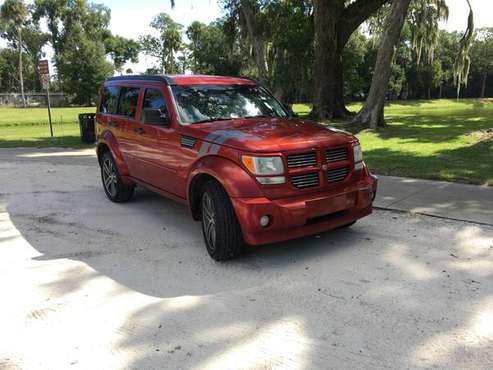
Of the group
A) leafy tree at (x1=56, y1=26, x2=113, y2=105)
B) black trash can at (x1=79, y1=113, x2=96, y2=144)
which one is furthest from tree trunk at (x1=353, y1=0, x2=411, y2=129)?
leafy tree at (x1=56, y1=26, x2=113, y2=105)

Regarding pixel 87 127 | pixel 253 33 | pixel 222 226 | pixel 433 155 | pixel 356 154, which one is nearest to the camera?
pixel 222 226

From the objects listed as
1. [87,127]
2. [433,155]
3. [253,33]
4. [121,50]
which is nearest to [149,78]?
[433,155]

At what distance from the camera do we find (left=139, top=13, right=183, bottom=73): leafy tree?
80312mm

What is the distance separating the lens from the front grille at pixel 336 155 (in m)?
4.69

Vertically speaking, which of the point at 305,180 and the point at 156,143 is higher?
the point at 156,143

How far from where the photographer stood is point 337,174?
4.77 meters

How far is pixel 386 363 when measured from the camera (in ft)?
9.59

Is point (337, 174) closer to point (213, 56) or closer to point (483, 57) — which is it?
point (213, 56)

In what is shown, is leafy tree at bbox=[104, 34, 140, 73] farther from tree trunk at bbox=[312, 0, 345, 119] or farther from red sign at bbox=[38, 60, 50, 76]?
red sign at bbox=[38, 60, 50, 76]

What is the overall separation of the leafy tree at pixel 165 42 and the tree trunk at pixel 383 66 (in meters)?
68.5

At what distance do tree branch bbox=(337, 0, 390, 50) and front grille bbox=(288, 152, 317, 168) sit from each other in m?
18.4

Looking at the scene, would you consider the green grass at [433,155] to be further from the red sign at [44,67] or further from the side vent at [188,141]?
the red sign at [44,67]

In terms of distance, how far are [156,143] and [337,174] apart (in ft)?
7.74

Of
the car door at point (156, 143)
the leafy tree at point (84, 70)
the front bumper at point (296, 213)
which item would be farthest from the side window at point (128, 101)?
the leafy tree at point (84, 70)
